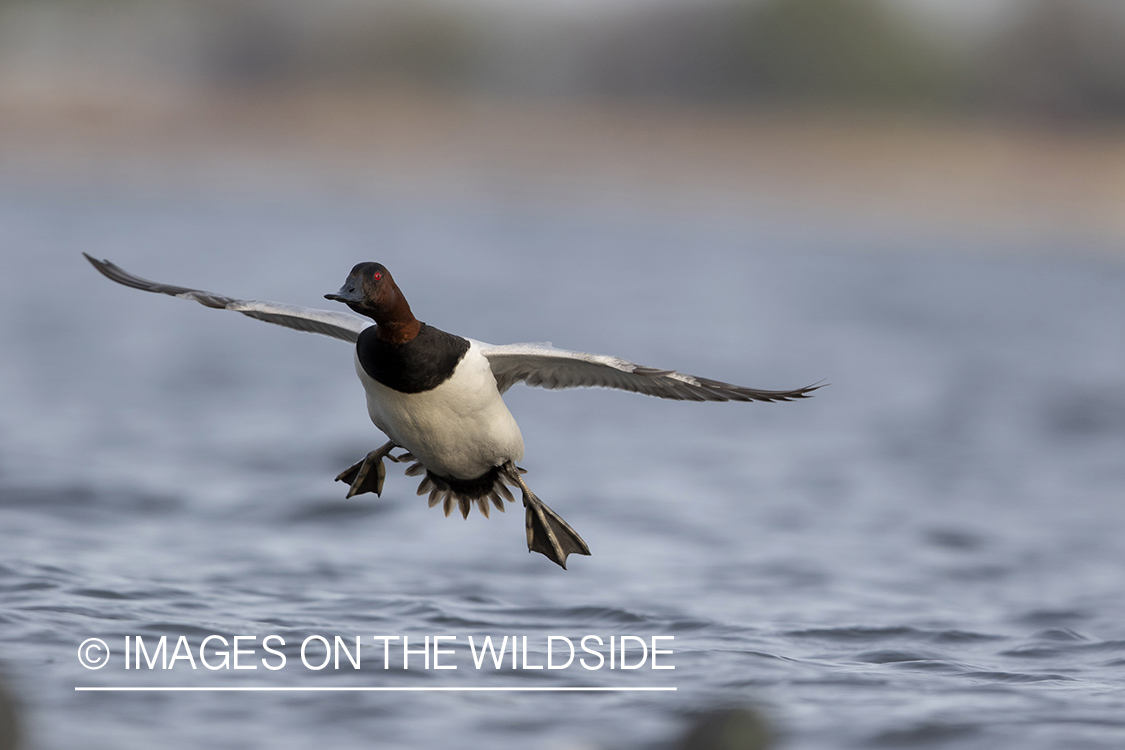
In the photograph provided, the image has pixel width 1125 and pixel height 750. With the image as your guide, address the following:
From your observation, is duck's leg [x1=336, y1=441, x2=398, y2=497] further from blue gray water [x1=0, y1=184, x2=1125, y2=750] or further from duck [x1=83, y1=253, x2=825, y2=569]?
blue gray water [x1=0, y1=184, x2=1125, y2=750]

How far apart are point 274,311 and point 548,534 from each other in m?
1.74

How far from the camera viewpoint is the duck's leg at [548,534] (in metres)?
7.23

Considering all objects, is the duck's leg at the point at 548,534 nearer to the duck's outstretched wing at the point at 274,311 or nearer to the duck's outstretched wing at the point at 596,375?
the duck's outstretched wing at the point at 596,375

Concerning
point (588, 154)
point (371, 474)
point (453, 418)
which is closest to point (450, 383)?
point (453, 418)

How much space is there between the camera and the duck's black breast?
633 cm

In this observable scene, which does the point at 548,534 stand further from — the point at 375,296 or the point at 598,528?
the point at 598,528

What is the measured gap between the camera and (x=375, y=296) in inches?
242

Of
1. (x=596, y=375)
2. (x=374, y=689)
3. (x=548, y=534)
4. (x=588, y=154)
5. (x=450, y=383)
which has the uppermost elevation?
(x=588, y=154)

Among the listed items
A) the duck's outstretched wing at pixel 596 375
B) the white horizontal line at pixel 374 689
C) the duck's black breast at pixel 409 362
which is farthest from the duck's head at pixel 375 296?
the white horizontal line at pixel 374 689

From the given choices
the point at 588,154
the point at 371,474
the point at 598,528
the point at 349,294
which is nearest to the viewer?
the point at 349,294

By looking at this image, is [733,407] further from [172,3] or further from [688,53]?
[172,3]

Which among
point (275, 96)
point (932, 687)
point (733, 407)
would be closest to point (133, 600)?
point (932, 687)

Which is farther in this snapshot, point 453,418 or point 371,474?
point 371,474

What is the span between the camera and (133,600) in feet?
25.0
